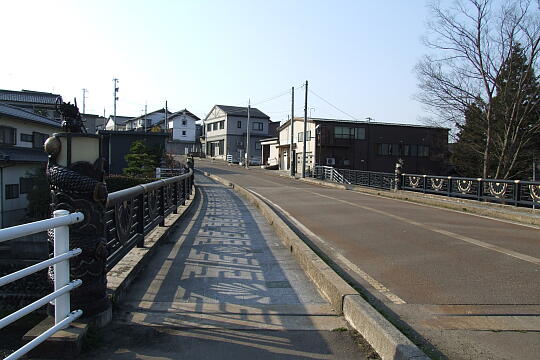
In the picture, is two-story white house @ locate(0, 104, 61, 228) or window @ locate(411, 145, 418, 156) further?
window @ locate(411, 145, 418, 156)

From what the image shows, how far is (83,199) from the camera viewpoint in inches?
149

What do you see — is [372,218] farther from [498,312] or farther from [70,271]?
[70,271]

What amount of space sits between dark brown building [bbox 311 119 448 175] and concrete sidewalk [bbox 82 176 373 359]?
39110 millimetres

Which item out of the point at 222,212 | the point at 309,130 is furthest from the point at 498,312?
the point at 309,130

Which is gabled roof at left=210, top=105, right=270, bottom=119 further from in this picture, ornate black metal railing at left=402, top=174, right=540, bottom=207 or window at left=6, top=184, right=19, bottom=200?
ornate black metal railing at left=402, top=174, right=540, bottom=207

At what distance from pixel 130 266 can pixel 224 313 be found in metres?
1.72

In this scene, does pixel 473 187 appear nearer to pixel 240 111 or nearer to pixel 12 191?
pixel 12 191

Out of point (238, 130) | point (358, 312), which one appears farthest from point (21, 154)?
point (238, 130)

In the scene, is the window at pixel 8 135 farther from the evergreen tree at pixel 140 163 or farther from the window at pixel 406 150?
Result: the window at pixel 406 150

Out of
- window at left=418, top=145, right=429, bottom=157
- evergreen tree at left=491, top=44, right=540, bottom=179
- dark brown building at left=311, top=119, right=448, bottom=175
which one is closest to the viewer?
evergreen tree at left=491, top=44, right=540, bottom=179

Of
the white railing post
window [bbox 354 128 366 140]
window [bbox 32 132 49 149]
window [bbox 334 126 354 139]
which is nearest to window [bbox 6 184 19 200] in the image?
window [bbox 32 132 49 149]

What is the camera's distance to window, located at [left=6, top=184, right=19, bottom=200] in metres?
21.5

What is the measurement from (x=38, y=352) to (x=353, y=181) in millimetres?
31563

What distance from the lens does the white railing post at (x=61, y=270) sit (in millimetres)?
3316
